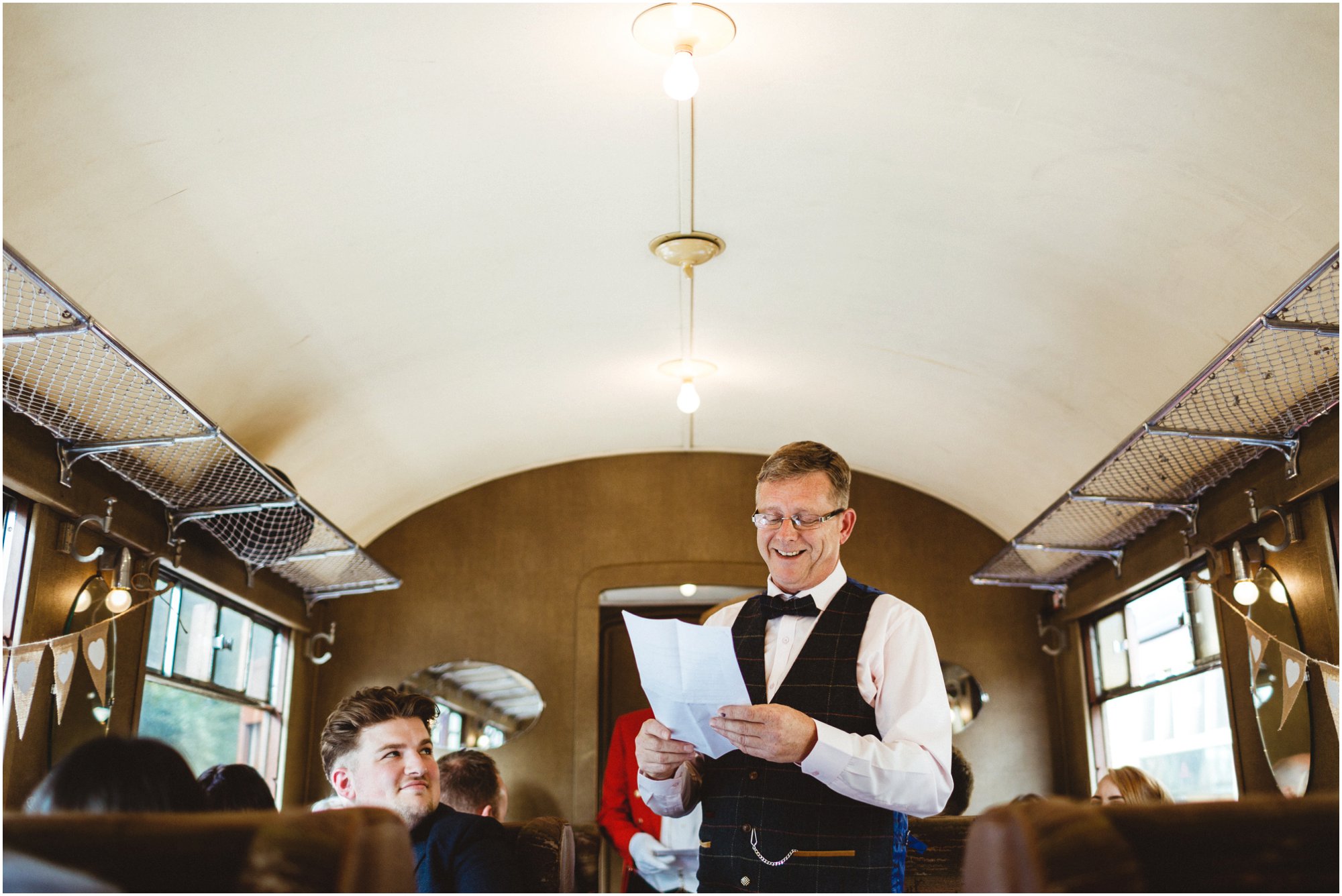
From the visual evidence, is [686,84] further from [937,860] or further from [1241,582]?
[937,860]

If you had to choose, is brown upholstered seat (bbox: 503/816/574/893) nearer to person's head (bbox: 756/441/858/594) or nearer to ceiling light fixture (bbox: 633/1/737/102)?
person's head (bbox: 756/441/858/594)

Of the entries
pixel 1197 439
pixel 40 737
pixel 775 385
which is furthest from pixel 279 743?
pixel 1197 439

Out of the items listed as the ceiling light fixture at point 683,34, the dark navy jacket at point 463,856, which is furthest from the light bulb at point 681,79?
the dark navy jacket at point 463,856

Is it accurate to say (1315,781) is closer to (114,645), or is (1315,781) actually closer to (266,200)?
(266,200)

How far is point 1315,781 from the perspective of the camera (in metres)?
3.71

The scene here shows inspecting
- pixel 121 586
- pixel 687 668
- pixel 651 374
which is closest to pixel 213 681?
pixel 121 586

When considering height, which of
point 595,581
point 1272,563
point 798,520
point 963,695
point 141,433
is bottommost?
point 798,520

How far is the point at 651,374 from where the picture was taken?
564cm

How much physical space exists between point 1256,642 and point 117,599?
3.97m

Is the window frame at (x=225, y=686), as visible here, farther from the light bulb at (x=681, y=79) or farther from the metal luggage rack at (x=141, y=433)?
the light bulb at (x=681, y=79)

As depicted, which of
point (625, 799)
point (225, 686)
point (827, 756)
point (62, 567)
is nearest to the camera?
point (827, 756)

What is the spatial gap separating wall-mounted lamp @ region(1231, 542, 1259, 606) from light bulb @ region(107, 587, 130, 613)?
12.8 feet

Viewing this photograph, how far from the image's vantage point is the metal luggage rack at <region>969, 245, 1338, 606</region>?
2.82m

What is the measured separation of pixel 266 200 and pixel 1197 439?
3122 millimetres
